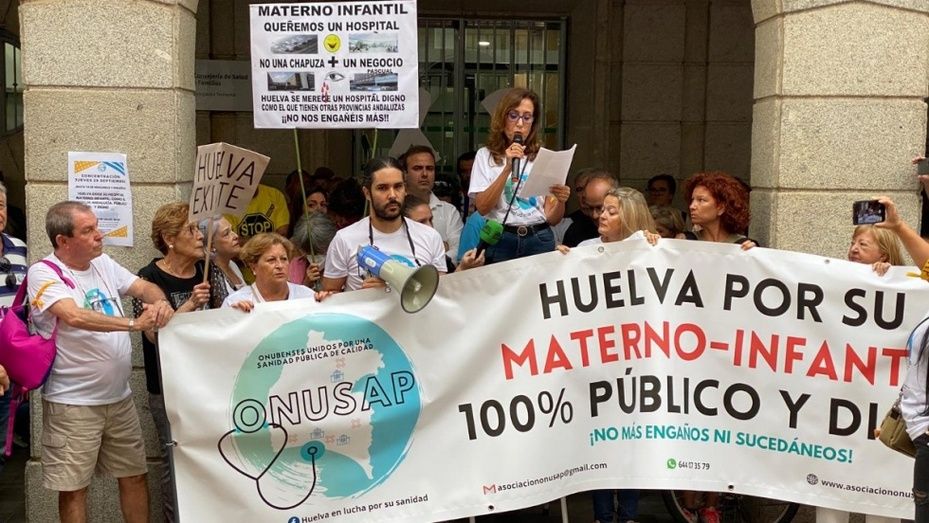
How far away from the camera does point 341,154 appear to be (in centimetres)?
1091

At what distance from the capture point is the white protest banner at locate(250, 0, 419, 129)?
6270 millimetres

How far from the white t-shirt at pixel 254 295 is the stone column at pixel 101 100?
0.99 m

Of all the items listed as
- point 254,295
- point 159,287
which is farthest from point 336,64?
point 159,287

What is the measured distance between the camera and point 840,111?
6562 millimetres

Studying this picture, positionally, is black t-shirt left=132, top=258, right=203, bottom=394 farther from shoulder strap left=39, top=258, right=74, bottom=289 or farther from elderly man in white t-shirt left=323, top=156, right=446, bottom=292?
elderly man in white t-shirt left=323, top=156, right=446, bottom=292

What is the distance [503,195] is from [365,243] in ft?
2.98

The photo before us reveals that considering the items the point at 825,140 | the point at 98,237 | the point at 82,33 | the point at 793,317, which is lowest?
the point at 793,317

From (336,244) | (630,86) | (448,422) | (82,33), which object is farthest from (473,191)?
(630,86)

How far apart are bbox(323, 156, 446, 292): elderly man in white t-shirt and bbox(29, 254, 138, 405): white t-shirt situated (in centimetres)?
114

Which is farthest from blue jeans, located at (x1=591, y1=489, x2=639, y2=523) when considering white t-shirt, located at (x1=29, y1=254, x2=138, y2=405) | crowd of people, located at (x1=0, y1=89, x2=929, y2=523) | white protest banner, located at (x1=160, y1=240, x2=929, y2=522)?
white t-shirt, located at (x1=29, y1=254, x2=138, y2=405)

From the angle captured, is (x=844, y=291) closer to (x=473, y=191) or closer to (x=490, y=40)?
(x=473, y=191)

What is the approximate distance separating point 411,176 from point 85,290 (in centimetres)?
266

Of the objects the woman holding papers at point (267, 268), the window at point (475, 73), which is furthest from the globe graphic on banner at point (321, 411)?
the window at point (475, 73)

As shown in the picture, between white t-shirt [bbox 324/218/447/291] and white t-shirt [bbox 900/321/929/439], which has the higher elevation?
white t-shirt [bbox 324/218/447/291]
